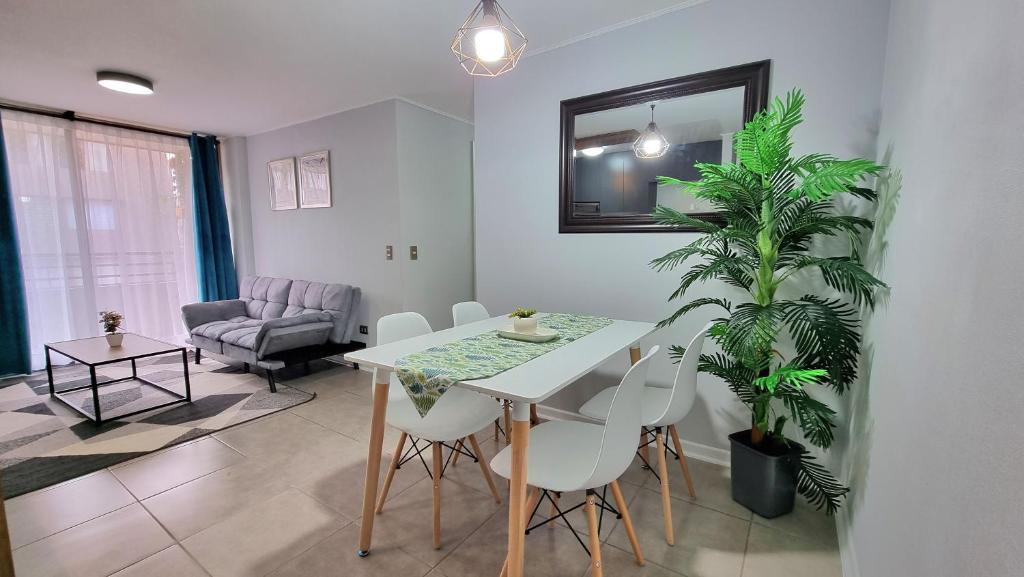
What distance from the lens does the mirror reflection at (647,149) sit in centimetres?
220

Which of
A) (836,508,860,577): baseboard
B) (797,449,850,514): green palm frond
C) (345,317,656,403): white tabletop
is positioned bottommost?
(836,508,860,577): baseboard

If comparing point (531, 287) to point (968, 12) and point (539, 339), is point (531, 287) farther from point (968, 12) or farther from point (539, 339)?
point (968, 12)

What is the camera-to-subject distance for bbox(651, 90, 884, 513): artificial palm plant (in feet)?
5.00

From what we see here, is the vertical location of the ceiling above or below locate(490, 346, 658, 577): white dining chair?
above

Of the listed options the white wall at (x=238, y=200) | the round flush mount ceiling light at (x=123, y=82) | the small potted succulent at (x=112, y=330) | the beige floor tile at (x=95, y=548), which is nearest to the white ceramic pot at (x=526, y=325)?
the beige floor tile at (x=95, y=548)

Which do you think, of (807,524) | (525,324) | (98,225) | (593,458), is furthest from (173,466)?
(98,225)

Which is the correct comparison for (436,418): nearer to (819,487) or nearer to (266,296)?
(819,487)

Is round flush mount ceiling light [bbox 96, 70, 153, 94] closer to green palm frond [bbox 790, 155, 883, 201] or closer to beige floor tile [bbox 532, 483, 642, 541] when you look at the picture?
beige floor tile [bbox 532, 483, 642, 541]

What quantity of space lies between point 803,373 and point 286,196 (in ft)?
16.5

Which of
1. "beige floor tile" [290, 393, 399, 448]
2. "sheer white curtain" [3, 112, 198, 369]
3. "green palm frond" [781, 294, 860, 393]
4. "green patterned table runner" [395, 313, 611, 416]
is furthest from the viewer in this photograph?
"sheer white curtain" [3, 112, 198, 369]

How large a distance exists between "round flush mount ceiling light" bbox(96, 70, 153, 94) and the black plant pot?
4.82m

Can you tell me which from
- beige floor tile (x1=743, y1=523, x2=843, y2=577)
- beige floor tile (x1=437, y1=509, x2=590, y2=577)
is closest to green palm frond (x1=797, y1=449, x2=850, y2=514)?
beige floor tile (x1=743, y1=523, x2=843, y2=577)

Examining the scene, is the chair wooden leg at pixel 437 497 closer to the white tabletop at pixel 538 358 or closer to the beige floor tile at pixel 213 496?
the white tabletop at pixel 538 358

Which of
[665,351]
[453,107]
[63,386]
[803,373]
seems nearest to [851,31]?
[803,373]
